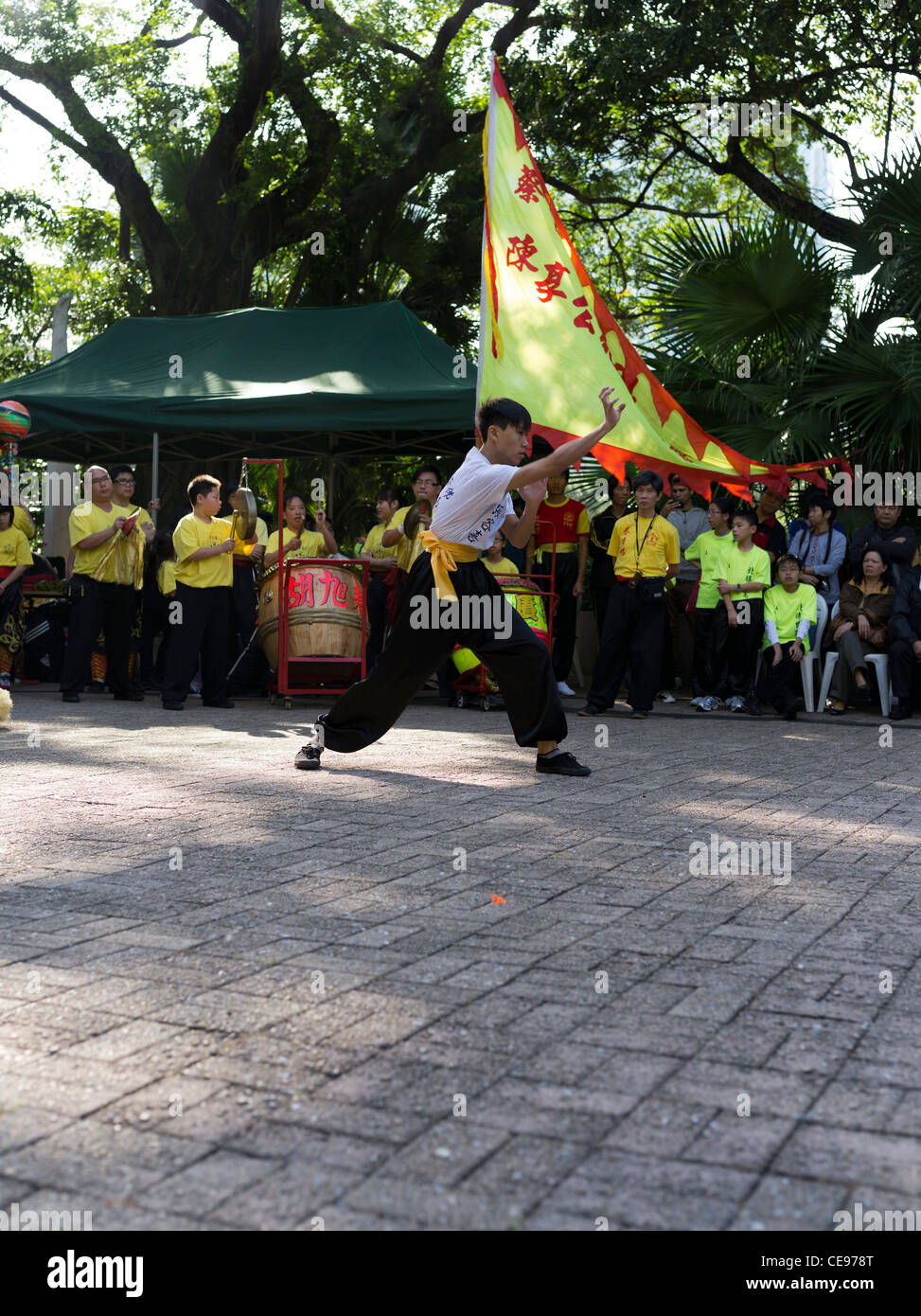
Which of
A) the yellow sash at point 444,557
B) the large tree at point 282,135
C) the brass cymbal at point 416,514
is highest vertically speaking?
the large tree at point 282,135

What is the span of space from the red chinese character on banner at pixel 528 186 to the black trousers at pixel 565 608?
12.1 feet

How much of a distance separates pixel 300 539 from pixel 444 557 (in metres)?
6.47

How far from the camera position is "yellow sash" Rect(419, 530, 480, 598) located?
7508mm

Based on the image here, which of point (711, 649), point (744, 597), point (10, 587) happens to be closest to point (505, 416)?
point (744, 597)

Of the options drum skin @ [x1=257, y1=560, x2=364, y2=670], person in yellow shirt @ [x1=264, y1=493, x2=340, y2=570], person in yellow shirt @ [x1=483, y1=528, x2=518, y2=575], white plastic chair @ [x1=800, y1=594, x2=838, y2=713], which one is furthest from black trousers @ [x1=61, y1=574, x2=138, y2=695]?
white plastic chair @ [x1=800, y1=594, x2=838, y2=713]

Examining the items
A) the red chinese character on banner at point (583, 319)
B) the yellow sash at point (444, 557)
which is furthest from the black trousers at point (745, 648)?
the yellow sash at point (444, 557)

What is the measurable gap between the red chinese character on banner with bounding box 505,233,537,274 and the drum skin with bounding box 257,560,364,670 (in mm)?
2995

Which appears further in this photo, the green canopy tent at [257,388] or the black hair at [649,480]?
the green canopy tent at [257,388]

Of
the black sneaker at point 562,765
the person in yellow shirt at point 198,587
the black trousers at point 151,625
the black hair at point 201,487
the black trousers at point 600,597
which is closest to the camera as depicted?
the black sneaker at point 562,765

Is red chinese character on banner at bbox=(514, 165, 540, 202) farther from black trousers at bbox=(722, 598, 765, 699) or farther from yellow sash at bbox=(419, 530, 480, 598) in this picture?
yellow sash at bbox=(419, 530, 480, 598)

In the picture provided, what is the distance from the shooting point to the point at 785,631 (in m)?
12.6

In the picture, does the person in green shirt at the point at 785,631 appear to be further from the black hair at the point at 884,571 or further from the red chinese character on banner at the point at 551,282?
the red chinese character on banner at the point at 551,282

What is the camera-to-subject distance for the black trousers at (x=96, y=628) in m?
12.5

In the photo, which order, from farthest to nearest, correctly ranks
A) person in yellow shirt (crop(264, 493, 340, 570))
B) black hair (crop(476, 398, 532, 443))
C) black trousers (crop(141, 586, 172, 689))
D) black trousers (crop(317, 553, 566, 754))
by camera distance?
black trousers (crop(141, 586, 172, 689)) < person in yellow shirt (crop(264, 493, 340, 570)) < black trousers (crop(317, 553, 566, 754)) < black hair (crop(476, 398, 532, 443))
